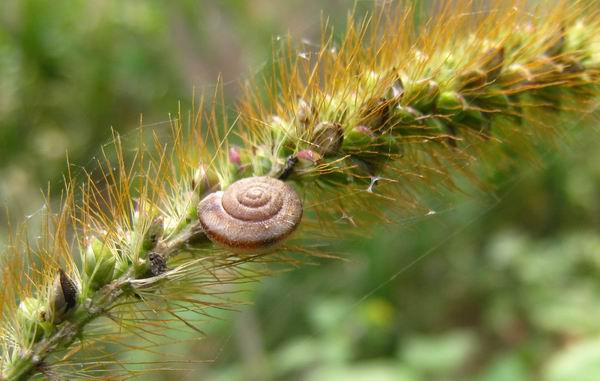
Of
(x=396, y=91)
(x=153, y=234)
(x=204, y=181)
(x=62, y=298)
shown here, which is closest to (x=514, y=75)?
(x=396, y=91)

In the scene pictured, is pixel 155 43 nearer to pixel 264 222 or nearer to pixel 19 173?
pixel 19 173

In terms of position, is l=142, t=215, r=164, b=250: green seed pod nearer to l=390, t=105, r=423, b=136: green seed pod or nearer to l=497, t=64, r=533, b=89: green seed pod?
l=390, t=105, r=423, b=136: green seed pod

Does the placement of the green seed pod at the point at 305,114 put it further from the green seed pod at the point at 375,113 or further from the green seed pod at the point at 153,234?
the green seed pod at the point at 153,234

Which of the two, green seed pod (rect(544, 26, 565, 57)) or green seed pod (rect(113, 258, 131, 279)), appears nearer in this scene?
green seed pod (rect(113, 258, 131, 279))

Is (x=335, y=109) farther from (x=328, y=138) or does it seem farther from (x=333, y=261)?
A: (x=333, y=261)

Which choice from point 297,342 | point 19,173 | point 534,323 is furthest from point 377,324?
point 19,173

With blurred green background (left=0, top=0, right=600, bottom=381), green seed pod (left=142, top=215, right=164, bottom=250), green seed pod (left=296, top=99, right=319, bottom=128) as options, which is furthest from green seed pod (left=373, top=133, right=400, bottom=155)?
blurred green background (left=0, top=0, right=600, bottom=381)
